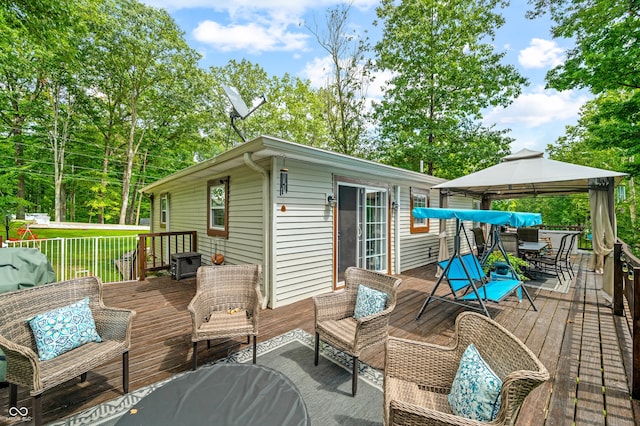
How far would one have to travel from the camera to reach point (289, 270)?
4441 mm

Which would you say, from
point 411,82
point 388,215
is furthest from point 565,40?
point 388,215

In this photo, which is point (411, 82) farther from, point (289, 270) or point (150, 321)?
point (150, 321)

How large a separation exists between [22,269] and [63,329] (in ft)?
3.18

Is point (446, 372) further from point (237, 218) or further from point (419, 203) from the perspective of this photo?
point (419, 203)

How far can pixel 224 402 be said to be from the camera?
1527mm

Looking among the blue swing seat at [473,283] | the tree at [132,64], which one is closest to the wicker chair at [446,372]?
the blue swing seat at [473,283]

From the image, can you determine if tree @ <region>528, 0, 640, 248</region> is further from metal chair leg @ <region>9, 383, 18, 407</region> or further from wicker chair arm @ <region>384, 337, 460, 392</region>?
metal chair leg @ <region>9, 383, 18, 407</region>

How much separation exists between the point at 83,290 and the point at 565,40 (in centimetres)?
1297

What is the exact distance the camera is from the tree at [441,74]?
34.6ft

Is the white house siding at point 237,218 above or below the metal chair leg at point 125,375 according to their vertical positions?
above

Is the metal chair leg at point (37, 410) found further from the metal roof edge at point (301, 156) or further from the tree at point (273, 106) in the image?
the tree at point (273, 106)

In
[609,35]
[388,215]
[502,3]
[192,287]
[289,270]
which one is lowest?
[192,287]

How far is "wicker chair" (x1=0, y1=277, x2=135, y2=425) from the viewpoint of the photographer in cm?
170

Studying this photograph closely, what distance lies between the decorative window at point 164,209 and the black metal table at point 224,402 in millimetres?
9048
